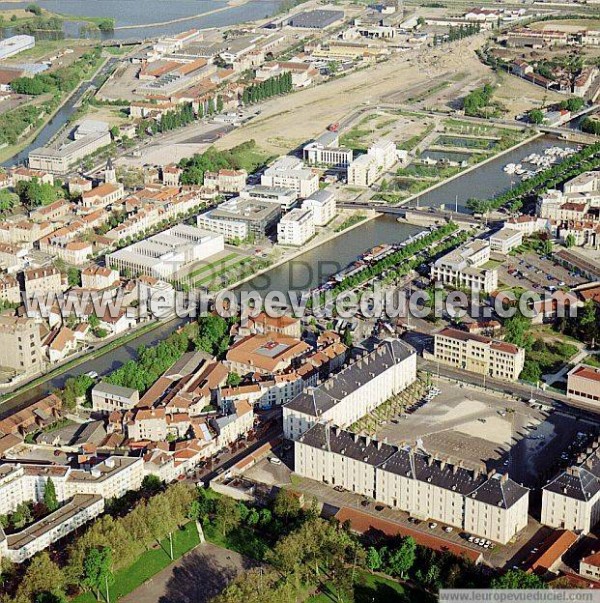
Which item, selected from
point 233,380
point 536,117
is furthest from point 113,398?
point 536,117

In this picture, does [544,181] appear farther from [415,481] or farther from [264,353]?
[415,481]

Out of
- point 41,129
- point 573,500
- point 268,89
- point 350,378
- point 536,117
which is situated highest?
point 350,378

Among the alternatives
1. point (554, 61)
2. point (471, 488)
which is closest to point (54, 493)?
point (471, 488)

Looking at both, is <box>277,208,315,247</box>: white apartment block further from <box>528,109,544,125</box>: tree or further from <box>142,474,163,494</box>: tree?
<box>528,109,544,125</box>: tree

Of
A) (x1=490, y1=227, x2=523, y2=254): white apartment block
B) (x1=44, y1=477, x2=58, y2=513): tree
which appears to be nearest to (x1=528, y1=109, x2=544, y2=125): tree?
(x1=490, y1=227, x2=523, y2=254): white apartment block

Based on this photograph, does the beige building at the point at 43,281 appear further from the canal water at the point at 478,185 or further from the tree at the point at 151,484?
the canal water at the point at 478,185

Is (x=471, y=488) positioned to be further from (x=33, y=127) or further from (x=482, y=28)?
(x=482, y=28)

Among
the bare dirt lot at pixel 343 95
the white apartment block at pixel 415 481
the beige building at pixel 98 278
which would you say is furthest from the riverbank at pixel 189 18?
the white apartment block at pixel 415 481
